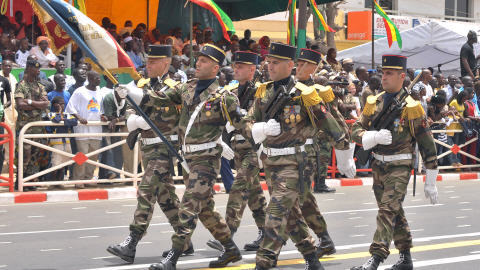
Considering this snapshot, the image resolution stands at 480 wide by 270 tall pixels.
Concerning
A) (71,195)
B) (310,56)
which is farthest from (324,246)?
(71,195)

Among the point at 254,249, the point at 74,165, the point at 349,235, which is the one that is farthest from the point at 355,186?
the point at 254,249

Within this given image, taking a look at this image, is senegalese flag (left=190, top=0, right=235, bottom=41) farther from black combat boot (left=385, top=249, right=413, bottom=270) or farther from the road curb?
black combat boot (left=385, top=249, right=413, bottom=270)

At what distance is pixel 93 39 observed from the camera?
8930mm

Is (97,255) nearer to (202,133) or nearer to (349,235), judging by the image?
(202,133)

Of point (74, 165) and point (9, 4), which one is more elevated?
point (9, 4)

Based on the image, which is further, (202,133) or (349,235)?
(349,235)

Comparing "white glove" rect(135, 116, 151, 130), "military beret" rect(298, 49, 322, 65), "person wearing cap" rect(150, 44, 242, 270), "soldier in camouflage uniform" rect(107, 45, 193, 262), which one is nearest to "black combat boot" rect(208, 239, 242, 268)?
"person wearing cap" rect(150, 44, 242, 270)

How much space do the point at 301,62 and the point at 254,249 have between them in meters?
2.14

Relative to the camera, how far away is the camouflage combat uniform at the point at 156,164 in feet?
29.6

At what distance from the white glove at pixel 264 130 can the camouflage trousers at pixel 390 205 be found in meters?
1.26

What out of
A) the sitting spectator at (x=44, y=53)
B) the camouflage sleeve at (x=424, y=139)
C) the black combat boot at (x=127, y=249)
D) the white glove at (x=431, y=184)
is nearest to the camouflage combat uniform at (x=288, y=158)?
the camouflage sleeve at (x=424, y=139)

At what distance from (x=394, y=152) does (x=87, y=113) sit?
7700 mm

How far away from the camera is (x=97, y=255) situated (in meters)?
Result: 9.32

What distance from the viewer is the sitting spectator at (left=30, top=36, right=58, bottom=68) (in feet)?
59.1
